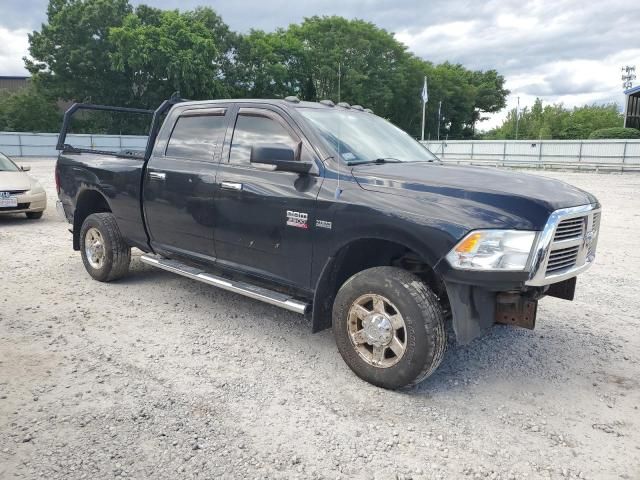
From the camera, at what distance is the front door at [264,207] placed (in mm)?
3852

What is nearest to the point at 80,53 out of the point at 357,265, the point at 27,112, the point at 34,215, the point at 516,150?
the point at 27,112

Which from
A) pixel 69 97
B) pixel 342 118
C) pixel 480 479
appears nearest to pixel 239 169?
pixel 342 118

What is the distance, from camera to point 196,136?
4.86m

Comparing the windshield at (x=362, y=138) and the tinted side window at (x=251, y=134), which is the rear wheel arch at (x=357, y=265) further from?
the tinted side window at (x=251, y=134)

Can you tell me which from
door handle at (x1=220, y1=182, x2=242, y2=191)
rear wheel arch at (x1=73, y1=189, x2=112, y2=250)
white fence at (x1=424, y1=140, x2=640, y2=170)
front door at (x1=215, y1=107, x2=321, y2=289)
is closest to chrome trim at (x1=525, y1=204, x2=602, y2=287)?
front door at (x1=215, y1=107, x2=321, y2=289)

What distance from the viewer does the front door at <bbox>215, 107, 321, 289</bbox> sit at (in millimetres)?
3852

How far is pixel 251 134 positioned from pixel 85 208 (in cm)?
292

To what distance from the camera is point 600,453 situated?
291cm

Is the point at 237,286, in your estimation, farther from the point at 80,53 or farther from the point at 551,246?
the point at 80,53

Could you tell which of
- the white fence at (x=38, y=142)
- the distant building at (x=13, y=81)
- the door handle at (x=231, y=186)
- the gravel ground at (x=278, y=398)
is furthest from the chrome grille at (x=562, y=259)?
the distant building at (x=13, y=81)

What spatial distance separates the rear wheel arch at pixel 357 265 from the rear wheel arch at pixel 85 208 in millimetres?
3438

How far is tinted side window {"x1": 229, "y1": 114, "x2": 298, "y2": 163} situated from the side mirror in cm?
42

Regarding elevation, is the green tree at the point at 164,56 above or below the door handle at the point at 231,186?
above

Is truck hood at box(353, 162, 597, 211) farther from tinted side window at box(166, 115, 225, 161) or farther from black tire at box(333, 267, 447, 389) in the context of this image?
tinted side window at box(166, 115, 225, 161)
